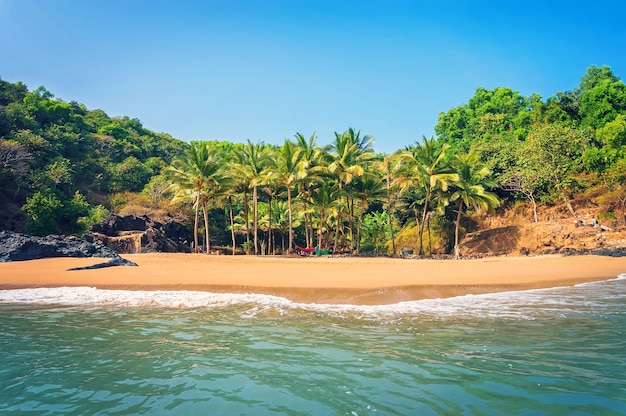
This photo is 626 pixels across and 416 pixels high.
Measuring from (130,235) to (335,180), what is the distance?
602 inches

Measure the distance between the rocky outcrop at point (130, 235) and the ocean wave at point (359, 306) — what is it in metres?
16.5

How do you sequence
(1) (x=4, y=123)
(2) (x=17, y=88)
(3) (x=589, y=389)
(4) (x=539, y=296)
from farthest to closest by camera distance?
(2) (x=17, y=88) → (1) (x=4, y=123) → (4) (x=539, y=296) → (3) (x=589, y=389)

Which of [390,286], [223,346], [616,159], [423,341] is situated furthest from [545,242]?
[223,346]

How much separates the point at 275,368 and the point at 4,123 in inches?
1886

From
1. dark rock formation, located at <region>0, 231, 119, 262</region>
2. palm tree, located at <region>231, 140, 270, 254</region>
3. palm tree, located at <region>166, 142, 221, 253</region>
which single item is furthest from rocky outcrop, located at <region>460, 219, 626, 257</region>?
dark rock formation, located at <region>0, 231, 119, 262</region>

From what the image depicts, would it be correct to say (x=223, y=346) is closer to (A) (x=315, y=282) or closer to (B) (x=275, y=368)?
(B) (x=275, y=368)

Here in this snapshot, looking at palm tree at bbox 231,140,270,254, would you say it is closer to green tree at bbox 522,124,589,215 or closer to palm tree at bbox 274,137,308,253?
palm tree at bbox 274,137,308,253

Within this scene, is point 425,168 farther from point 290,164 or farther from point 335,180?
point 290,164

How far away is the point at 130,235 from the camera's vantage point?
2844cm

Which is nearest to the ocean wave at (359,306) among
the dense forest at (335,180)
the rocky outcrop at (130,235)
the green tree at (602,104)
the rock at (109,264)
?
the rock at (109,264)

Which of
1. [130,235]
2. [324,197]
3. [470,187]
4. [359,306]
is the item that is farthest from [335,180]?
[359,306]

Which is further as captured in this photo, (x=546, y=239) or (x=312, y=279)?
(x=546, y=239)

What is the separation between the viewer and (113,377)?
14.8 ft

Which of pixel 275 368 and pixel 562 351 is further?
pixel 562 351
